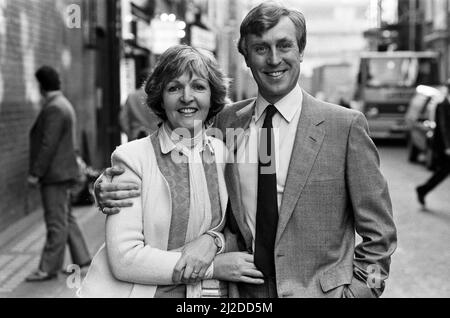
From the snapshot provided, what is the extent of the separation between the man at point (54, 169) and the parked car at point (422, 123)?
1209 cm

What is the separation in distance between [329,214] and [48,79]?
604 cm

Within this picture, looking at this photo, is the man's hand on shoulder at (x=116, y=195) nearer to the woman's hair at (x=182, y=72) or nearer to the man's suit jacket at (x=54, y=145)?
the woman's hair at (x=182, y=72)

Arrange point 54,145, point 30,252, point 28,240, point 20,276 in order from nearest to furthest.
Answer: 1. point 20,276
2. point 54,145
3. point 30,252
4. point 28,240

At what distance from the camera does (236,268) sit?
2.74 m

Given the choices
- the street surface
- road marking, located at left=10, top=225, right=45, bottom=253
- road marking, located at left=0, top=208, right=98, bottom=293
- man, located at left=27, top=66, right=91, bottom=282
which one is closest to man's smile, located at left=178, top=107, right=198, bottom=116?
the street surface

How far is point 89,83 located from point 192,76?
575 inches

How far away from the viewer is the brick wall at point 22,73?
11.2 metres

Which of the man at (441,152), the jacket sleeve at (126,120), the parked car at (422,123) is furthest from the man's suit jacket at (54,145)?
the parked car at (422,123)

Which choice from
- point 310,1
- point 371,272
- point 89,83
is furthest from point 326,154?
point 310,1

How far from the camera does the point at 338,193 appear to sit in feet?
9.25

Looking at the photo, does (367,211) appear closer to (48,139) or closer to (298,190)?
(298,190)

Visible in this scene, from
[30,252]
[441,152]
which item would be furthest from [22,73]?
[441,152]

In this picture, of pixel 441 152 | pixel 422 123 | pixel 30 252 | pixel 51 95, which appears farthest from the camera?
pixel 422 123

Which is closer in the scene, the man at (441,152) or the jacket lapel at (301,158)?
the jacket lapel at (301,158)
